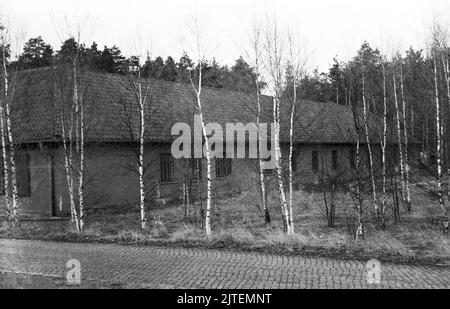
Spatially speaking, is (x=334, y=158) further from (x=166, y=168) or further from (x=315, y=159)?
(x=166, y=168)

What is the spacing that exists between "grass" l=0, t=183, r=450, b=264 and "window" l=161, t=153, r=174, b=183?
2489 millimetres

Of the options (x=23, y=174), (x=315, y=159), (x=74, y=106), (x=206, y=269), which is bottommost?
(x=206, y=269)

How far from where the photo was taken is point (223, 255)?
11.6 meters

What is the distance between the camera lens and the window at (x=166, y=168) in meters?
24.0

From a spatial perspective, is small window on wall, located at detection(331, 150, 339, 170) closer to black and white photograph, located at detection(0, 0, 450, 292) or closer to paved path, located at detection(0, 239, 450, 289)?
black and white photograph, located at detection(0, 0, 450, 292)

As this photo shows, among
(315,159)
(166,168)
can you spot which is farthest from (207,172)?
(315,159)

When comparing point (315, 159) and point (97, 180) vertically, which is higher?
point (315, 159)

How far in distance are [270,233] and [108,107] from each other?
11.7m

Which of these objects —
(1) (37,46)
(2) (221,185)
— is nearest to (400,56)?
(2) (221,185)

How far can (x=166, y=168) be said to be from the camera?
24.2 meters

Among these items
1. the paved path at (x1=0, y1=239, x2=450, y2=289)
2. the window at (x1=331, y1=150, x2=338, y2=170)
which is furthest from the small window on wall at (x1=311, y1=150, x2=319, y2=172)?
the paved path at (x1=0, y1=239, x2=450, y2=289)

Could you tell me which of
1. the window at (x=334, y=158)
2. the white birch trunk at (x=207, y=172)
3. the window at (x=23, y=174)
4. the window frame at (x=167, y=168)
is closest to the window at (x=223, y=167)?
the window frame at (x=167, y=168)
